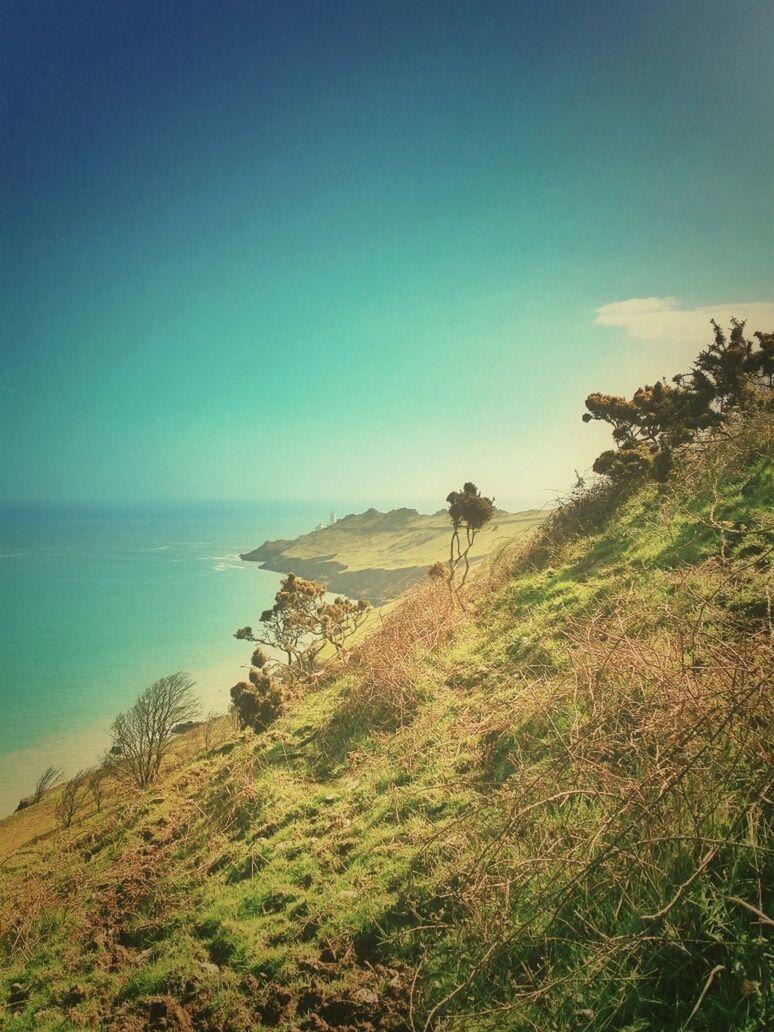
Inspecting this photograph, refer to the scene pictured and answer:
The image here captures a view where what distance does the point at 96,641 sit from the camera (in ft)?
227

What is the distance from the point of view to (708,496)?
1135cm

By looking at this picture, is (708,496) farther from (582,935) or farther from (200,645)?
(200,645)

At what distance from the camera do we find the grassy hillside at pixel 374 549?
230ft

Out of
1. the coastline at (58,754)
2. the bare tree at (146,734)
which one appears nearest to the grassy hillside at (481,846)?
the bare tree at (146,734)

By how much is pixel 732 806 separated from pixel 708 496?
383 inches

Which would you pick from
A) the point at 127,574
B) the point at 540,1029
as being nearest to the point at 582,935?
the point at 540,1029

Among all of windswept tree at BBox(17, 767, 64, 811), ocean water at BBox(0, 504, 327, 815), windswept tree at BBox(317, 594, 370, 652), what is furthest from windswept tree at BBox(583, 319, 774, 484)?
windswept tree at BBox(17, 767, 64, 811)

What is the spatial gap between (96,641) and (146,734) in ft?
213

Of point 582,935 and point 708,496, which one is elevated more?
point 708,496

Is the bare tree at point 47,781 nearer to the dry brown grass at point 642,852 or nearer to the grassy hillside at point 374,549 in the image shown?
the dry brown grass at point 642,852

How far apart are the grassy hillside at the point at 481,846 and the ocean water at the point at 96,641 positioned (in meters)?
11.8

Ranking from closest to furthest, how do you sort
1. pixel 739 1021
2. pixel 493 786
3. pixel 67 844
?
pixel 739 1021 → pixel 493 786 → pixel 67 844

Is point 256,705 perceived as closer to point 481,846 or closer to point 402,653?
point 402,653

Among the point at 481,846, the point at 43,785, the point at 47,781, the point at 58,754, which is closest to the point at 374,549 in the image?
the point at 58,754
